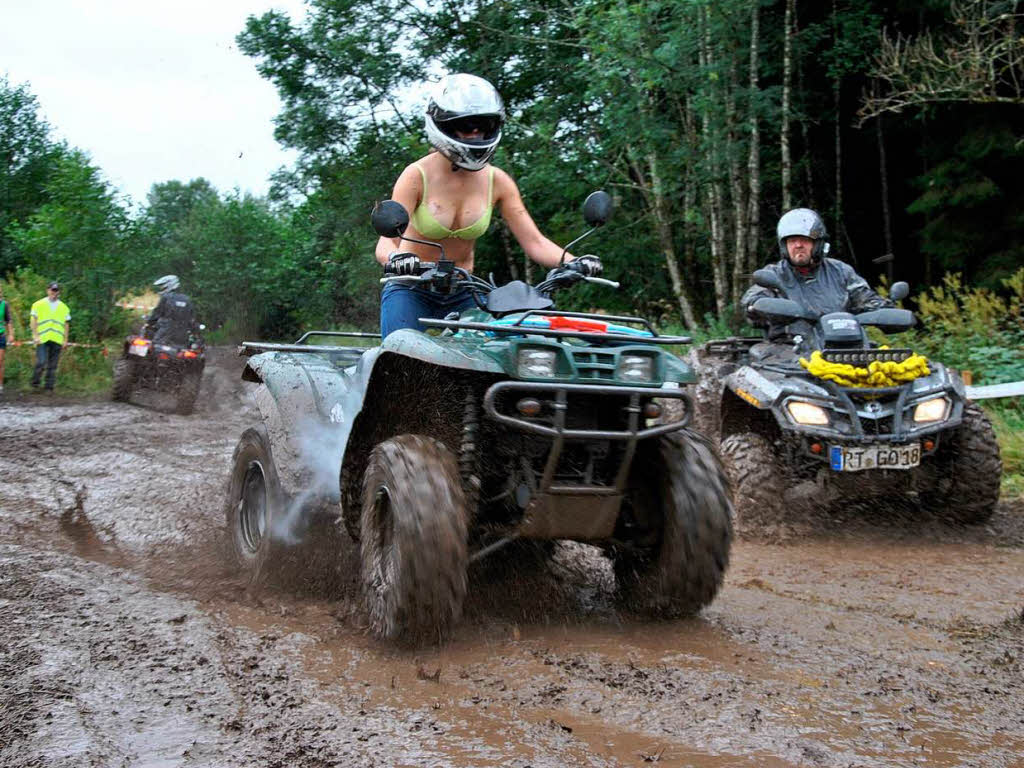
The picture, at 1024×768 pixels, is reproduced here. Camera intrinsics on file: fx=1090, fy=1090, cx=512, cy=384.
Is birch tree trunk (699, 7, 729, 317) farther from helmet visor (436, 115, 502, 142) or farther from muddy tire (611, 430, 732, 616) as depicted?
muddy tire (611, 430, 732, 616)

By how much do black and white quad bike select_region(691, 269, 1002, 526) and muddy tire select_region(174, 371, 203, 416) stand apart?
992 centimetres

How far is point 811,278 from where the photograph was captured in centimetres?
776

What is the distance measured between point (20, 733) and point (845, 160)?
57.6 ft

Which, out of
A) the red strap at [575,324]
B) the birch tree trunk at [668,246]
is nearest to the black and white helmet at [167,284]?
the birch tree trunk at [668,246]

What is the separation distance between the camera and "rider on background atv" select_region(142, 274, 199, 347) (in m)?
15.7

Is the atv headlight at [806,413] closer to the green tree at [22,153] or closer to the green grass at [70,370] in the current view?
the green grass at [70,370]

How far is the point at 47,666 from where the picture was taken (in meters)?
3.67

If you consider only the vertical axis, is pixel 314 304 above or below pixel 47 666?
above

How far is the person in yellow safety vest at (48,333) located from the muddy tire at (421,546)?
1562cm

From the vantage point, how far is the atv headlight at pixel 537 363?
3.79m

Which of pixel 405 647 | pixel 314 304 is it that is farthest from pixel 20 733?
pixel 314 304

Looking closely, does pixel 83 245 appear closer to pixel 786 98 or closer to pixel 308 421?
pixel 786 98

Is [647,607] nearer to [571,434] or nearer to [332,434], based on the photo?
[571,434]

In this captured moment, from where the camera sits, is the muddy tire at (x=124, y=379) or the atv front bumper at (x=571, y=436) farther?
the muddy tire at (x=124, y=379)
